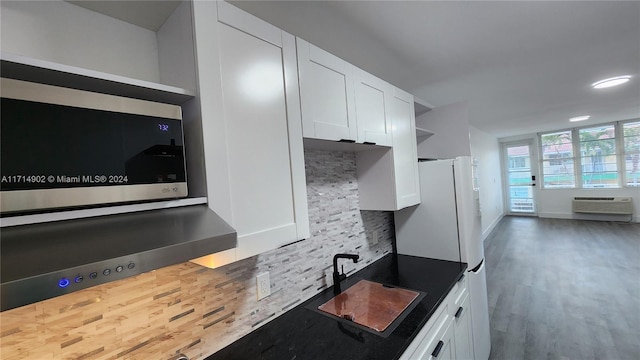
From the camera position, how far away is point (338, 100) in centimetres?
139

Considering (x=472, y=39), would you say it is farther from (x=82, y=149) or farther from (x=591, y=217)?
(x=591, y=217)

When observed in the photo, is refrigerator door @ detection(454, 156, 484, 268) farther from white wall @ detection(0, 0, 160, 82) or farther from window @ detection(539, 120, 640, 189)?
window @ detection(539, 120, 640, 189)

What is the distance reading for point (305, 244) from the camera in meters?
1.61

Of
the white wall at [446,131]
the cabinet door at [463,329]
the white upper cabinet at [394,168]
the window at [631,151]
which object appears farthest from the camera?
the window at [631,151]

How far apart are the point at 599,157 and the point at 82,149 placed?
960 centimetres

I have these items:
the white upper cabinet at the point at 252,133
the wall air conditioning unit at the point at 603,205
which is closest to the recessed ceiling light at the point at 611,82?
the white upper cabinet at the point at 252,133

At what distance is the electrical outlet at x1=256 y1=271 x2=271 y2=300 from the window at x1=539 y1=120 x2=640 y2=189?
880cm

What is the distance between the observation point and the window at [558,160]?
22.8ft

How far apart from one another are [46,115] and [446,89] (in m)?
2.92

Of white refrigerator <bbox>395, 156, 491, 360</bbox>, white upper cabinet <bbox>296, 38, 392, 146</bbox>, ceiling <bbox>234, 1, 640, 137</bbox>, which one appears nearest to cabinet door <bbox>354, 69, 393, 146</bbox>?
white upper cabinet <bbox>296, 38, 392, 146</bbox>

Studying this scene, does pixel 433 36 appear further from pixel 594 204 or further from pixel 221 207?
pixel 594 204

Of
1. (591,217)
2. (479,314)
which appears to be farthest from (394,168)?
(591,217)

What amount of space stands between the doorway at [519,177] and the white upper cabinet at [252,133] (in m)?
8.77

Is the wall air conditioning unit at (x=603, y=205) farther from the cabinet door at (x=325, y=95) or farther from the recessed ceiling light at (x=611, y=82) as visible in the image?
the cabinet door at (x=325, y=95)
